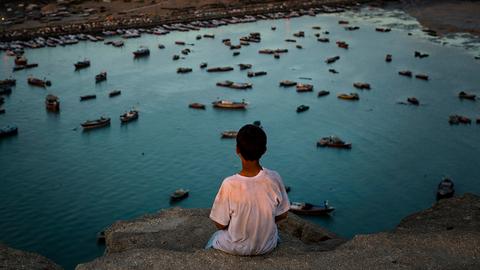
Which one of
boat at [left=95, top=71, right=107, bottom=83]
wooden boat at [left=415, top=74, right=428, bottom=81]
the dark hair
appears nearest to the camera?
the dark hair

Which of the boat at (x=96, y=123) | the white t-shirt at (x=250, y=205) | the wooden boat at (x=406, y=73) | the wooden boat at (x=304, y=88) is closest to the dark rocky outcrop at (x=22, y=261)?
the white t-shirt at (x=250, y=205)

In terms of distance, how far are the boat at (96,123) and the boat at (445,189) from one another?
14948mm

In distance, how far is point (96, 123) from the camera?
2570cm

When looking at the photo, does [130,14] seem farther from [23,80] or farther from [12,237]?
[12,237]

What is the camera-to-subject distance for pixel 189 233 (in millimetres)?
7461

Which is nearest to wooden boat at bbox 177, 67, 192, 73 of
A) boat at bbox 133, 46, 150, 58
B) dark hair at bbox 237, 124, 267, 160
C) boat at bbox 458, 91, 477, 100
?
boat at bbox 133, 46, 150, 58

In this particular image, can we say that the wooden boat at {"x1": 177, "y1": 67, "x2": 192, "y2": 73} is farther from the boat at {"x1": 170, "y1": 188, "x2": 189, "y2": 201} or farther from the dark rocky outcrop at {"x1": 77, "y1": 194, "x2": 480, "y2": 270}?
the dark rocky outcrop at {"x1": 77, "y1": 194, "x2": 480, "y2": 270}

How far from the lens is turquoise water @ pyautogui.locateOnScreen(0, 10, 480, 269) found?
18.2 metres

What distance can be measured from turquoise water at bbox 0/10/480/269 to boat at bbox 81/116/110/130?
34 cm

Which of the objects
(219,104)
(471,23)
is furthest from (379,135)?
(471,23)

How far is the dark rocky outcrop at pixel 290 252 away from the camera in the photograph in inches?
216

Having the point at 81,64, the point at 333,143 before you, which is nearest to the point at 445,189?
the point at 333,143

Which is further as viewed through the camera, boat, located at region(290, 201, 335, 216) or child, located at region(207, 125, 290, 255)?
boat, located at region(290, 201, 335, 216)

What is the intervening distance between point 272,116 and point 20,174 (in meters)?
11.7
